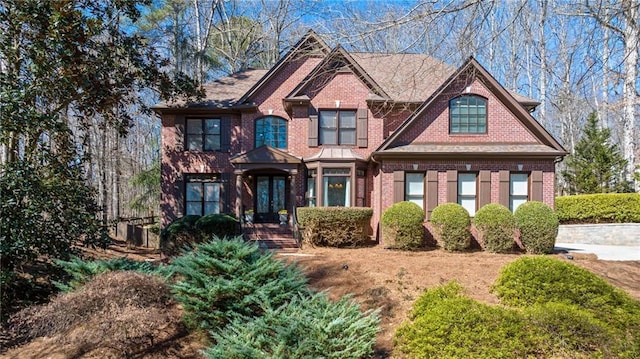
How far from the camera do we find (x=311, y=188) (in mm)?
14750

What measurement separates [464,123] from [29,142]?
41.3 feet

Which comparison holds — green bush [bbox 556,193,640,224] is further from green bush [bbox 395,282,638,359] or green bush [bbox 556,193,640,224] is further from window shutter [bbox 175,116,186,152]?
window shutter [bbox 175,116,186,152]

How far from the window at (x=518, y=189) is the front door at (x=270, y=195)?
850 centimetres

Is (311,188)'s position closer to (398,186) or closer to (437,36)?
(398,186)

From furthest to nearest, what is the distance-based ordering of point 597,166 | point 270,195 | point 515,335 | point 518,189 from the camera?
point 597,166 < point 270,195 < point 518,189 < point 515,335

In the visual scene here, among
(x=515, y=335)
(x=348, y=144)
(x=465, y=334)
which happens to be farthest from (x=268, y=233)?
(x=515, y=335)

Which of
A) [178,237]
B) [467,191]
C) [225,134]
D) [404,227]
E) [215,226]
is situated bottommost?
[178,237]

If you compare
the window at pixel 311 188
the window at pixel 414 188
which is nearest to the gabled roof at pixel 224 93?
the window at pixel 311 188

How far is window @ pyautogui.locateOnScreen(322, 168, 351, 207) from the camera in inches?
547

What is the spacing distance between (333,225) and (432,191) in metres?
3.67

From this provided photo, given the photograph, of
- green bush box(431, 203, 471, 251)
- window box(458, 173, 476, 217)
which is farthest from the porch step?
window box(458, 173, 476, 217)

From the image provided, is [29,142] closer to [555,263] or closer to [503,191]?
[555,263]

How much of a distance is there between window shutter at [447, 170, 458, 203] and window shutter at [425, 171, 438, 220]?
0.41 meters

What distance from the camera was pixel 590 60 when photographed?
439 cm
